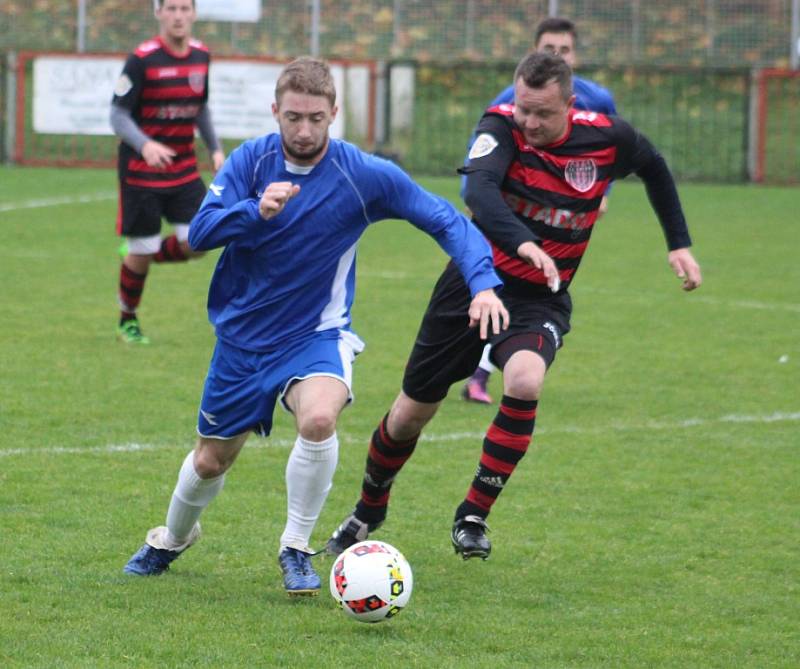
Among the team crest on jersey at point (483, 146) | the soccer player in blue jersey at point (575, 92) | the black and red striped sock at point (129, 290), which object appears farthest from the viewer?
the black and red striped sock at point (129, 290)

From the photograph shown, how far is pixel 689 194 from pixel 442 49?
524 cm

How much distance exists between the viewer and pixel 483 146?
223 inches

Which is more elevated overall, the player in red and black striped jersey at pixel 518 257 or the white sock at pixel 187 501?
the player in red and black striped jersey at pixel 518 257

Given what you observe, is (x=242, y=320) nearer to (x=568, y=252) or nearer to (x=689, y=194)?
(x=568, y=252)

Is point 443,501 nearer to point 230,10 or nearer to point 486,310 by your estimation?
point 486,310

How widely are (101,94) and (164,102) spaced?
11.7m

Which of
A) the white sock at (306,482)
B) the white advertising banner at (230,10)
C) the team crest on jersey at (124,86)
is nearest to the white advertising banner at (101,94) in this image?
the white advertising banner at (230,10)

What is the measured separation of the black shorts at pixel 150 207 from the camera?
990 cm

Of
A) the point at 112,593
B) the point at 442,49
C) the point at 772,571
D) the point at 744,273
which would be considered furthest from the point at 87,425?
the point at 442,49

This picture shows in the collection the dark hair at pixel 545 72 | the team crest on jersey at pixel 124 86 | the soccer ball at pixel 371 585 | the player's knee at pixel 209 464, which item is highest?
the dark hair at pixel 545 72

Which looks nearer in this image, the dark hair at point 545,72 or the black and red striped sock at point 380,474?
the dark hair at point 545,72

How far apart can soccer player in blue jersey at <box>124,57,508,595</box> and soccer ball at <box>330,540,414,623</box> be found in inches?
10.4

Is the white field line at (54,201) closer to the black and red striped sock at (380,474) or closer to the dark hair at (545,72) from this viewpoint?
the black and red striped sock at (380,474)

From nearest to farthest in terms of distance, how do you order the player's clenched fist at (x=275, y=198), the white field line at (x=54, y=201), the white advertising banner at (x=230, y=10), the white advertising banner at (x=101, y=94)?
1. the player's clenched fist at (x=275, y=198)
2. the white field line at (x=54, y=201)
3. the white advertising banner at (x=101, y=94)
4. the white advertising banner at (x=230, y=10)
